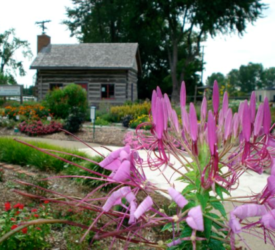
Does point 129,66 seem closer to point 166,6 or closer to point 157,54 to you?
point 166,6

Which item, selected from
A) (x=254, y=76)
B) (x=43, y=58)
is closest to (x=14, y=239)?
(x=43, y=58)

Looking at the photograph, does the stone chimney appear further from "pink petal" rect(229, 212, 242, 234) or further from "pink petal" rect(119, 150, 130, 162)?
"pink petal" rect(229, 212, 242, 234)

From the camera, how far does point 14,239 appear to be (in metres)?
2.82

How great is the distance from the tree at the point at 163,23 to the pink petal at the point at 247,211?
29.7 metres

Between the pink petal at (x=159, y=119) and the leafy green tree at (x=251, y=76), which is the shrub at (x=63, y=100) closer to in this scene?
the pink petal at (x=159, y=119)

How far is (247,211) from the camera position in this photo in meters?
0.77

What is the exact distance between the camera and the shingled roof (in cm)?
2347

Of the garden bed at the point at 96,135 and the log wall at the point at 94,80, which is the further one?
the log wall at the point at 94,80

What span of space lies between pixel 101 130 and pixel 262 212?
43.3ft

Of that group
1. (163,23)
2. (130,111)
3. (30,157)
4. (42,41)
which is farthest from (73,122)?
(163,23)

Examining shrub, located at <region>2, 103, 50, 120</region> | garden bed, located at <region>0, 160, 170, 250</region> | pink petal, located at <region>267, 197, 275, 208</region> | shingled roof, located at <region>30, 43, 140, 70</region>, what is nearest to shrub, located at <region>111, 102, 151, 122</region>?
shrub, located at <region>2, 103, 50, 120</region>

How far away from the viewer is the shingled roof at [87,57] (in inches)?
924

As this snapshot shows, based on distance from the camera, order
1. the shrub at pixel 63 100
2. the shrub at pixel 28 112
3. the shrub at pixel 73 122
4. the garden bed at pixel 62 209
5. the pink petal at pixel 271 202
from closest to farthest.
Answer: the pink petal at pixel 271 202 → the garden bed at pixel 62 209 → the shrub at pixel 73 122 → the shrub at pixel 28 112 → the shrub at pixel 63 100

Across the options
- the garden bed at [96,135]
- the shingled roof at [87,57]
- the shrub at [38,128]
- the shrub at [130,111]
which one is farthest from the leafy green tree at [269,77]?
the shrub at [38,128]
